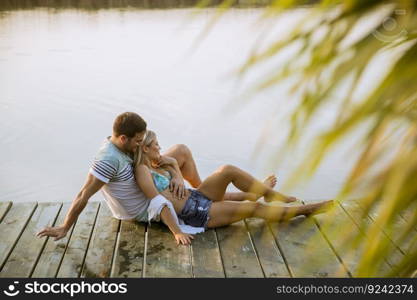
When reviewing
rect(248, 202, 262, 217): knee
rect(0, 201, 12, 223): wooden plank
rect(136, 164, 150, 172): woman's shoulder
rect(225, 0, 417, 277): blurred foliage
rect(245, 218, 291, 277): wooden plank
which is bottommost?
rect(0, 201, 12, 223): wooden plank

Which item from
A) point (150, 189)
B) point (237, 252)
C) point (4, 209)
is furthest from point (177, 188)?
point (4, 209)

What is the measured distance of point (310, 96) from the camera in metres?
0.70

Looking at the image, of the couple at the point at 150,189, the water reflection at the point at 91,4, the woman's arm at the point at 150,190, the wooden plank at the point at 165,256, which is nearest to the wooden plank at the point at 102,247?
the couple at the point at 150,189

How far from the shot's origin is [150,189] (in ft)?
12.3

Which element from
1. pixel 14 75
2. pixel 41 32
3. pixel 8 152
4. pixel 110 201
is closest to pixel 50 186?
pixel 8 152

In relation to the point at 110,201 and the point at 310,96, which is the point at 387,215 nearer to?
the point at 310,96

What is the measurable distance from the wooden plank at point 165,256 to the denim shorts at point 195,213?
0.14 meters

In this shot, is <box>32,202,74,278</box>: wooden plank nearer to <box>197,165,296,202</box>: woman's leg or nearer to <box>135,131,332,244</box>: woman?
<box>135,131,332,244</box>: woman

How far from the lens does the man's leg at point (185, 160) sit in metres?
4.20

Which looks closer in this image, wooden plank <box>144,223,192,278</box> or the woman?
wooden plank <box>144,223,192,278</box>

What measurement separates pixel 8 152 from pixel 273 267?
16.1 feet

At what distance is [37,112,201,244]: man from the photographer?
3598mm

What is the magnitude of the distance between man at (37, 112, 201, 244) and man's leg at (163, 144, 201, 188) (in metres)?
0.18

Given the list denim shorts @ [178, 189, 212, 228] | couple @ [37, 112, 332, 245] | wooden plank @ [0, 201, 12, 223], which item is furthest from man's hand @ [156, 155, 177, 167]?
wooden plank @ [0, 201, 12, 223]
